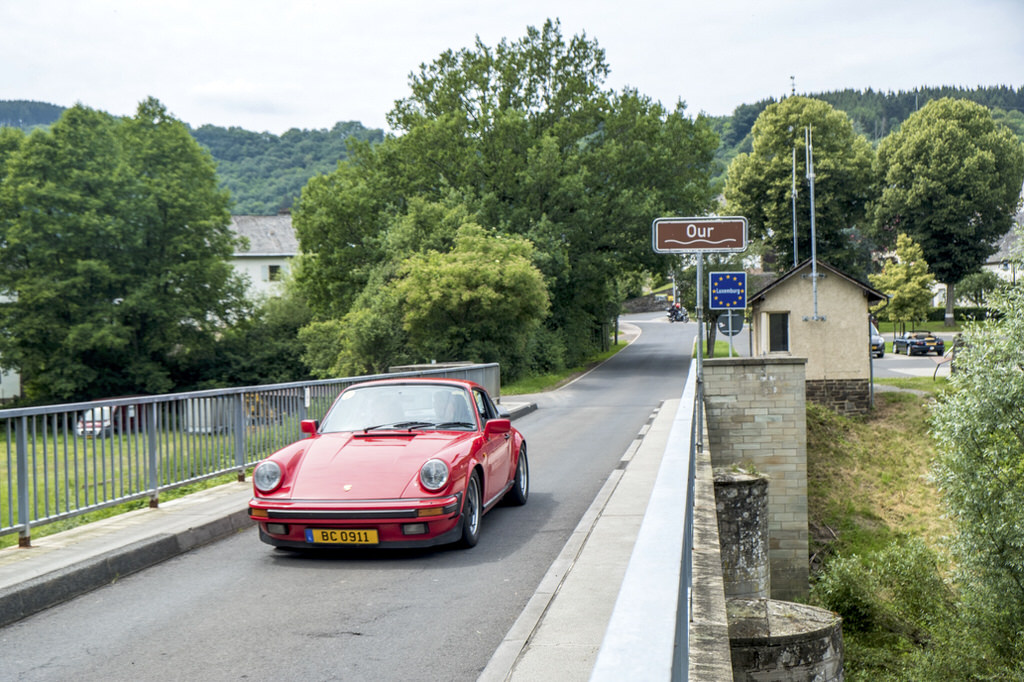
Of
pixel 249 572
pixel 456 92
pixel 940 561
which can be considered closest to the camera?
pixel 249 572

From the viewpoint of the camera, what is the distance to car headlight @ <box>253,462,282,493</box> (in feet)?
23.6

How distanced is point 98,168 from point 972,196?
55203 millimetres

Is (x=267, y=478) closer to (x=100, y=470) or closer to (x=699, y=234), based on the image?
(x=100, y=470)

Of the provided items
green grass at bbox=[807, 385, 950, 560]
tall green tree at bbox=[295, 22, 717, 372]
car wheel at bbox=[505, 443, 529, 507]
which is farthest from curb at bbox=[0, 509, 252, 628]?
tall green tree at bbox=[295, 22, 717, 372]

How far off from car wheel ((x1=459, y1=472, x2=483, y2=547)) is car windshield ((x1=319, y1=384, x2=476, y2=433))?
76 centimetres

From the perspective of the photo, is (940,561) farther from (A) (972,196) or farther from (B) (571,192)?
(A) (972,196)

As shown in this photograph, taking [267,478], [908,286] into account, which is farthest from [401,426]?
[908,286]

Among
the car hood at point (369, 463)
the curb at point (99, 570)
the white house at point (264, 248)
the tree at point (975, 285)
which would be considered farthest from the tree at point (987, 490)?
the white house at point (264, 248)

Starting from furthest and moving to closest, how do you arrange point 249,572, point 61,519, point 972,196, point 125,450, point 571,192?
point 972,196
point 571,192
point 125,450
point 61,519
point 249,572

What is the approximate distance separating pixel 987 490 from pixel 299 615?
17657mm

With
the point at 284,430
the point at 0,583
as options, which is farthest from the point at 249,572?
the point at 284,430

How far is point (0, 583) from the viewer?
5883 mm

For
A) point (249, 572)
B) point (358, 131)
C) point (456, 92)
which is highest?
point (358, 131)

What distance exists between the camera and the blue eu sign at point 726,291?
1719 cm
